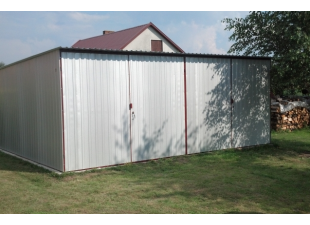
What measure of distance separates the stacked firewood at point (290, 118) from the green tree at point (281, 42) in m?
3.10

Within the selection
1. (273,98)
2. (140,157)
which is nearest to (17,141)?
(140,157)

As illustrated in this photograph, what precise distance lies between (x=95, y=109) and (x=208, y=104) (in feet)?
10.7

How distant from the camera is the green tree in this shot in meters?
9.33

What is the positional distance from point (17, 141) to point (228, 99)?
19.8 feet

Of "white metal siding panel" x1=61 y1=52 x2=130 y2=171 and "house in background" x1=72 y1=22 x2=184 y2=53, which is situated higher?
"house in background" x1=72 y1=22 x2=184 y2=53

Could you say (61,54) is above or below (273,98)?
above

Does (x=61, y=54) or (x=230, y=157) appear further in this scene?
(x=230, y=157)

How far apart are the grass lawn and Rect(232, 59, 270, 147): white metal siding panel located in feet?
4.32

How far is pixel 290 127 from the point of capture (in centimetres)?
1459

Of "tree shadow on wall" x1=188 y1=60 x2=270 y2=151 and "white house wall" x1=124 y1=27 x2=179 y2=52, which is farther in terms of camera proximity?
"white house wall" x1=124 y1=27 x2=179 y2=52

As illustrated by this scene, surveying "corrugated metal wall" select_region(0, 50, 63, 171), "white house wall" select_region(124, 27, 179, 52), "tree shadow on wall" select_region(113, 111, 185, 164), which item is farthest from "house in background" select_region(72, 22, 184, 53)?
"tree shadow on wall" select_region(113, 111, 185, 164)

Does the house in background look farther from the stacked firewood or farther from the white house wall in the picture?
the stacked firewood

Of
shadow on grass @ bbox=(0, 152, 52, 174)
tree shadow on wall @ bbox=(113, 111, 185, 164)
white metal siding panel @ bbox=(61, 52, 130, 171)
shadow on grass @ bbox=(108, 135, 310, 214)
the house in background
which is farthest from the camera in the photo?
the house in background
